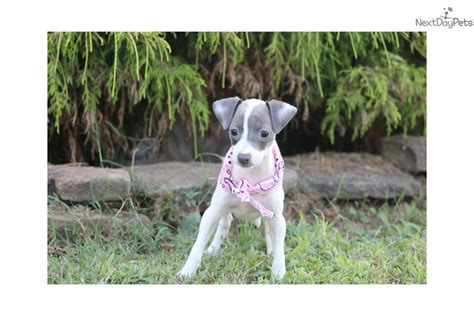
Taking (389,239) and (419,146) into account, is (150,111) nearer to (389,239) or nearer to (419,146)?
(389,239)

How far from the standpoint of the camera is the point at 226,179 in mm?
3516

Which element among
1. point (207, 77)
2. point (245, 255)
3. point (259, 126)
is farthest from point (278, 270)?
point (207, 77)

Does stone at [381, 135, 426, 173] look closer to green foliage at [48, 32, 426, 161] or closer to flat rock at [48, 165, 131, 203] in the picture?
green foliage at [48, 32, 426, 161]

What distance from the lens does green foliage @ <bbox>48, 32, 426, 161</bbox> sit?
178 inches

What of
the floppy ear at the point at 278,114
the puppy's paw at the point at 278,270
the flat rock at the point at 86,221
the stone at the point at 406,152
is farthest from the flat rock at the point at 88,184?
the stone at the point at 406,152

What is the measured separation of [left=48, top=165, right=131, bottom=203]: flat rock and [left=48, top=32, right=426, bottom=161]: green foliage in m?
0.32

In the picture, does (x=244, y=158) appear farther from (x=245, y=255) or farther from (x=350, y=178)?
(x=350, y=178)

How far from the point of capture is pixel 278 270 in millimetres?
3543

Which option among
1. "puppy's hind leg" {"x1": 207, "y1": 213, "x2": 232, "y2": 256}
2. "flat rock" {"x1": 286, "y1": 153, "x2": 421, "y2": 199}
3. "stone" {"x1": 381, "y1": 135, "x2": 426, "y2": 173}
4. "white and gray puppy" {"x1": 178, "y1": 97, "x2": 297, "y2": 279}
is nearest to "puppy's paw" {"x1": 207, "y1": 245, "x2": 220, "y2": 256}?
"puppy's hind leg" {"x1": 207, "y1": 213, "x2": 232, "y2": 256}

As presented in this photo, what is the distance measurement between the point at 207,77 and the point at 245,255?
1.79m

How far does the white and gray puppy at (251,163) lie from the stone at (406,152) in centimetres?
236

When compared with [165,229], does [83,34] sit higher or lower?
higher

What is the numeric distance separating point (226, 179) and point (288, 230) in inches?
42.6

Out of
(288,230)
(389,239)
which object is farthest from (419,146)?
(288,230)
